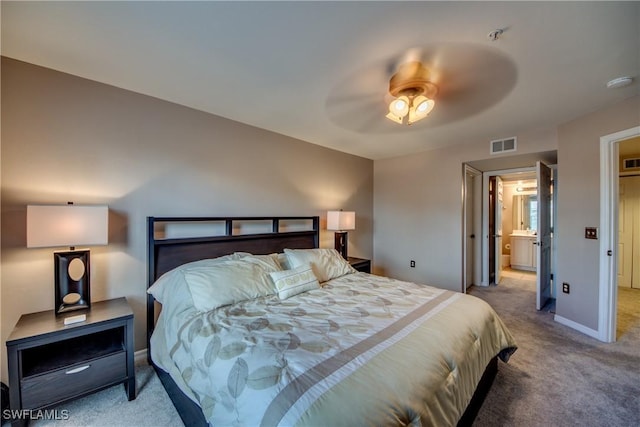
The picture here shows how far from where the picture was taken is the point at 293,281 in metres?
2.20

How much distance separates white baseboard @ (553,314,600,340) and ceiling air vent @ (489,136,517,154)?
7.19 feet

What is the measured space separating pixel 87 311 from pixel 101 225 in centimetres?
64

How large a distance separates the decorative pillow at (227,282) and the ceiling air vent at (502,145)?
3481 mm

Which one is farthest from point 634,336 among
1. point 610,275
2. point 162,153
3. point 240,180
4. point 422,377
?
point 162,153

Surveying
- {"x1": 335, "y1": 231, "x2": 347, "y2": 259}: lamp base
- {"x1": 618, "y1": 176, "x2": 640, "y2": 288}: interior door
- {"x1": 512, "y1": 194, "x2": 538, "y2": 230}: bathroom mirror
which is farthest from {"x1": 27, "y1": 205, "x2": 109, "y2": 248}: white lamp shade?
{"x1": 512, "y1": 194, "x2": 538, "y2": 230}: bathroom mirror

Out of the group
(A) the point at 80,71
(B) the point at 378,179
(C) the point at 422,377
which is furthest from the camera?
(B) the point at 378,179

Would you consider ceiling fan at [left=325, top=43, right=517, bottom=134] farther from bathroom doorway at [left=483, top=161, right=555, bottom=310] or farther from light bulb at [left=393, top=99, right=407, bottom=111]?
bathroom doorway at [left=483, top=161, right=555, bottom=310]

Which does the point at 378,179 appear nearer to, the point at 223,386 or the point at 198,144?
the point at 198,144

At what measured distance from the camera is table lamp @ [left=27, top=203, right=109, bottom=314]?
63.3 inches

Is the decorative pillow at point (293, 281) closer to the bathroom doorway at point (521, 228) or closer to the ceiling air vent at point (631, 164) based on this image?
the bathroom doorway at point (521, 228)

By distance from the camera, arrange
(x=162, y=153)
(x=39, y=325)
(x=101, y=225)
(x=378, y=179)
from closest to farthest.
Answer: (x=39, y=325) → (x=101, y=225) → (x=162, y=153) → (x=378, y=179)

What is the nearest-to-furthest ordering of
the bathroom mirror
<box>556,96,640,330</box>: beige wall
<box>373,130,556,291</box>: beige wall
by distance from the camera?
<box>556,96,640,330</box>: beige wall < <box>373,130,556,291</box>: beige wall < the bathroom mirror

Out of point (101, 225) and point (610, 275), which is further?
point (610, 275)

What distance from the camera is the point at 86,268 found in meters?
1.86
